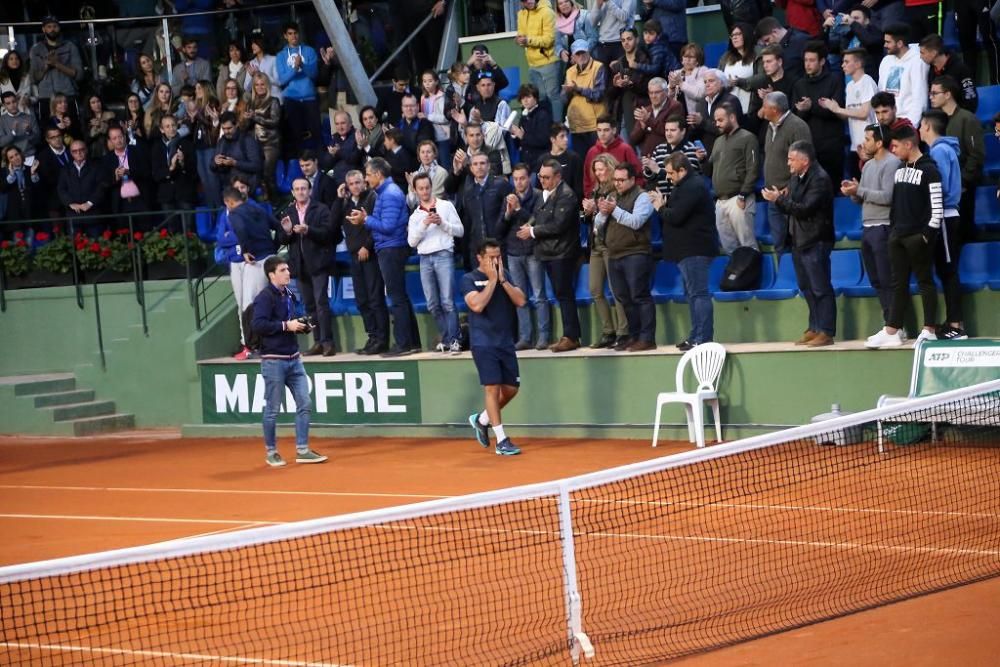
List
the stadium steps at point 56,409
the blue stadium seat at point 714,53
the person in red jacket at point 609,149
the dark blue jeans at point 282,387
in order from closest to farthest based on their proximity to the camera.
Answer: the dark blue jeans at point 282,387
the person in red jacket at point 609,149
the blue stadium seat at point 714,53
the stadium steps at point 56,409

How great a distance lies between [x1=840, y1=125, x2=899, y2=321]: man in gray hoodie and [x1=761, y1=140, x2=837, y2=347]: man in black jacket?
1.02 feet

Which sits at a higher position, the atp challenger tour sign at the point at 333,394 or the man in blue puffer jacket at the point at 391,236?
the man in blue puffer jacket at the point at 391,236

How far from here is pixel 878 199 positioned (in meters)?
14.3

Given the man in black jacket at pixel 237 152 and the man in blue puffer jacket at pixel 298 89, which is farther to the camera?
the man in blue puffer jacket at pixel 298 89

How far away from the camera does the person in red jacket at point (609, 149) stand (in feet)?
54.5

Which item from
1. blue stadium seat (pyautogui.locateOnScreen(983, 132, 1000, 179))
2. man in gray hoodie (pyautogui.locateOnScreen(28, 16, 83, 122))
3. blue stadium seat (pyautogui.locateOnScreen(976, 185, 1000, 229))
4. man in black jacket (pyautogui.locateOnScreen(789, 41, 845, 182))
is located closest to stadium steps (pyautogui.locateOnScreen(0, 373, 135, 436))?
man in gray hoodie (pyautogui.locateOnScreen(28, 16, 83, 122))

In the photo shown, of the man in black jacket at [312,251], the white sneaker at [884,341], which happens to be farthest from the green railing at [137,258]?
the white sneaker at [884,341]

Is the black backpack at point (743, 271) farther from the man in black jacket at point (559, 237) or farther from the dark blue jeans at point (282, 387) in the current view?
the dark blue jeans at point (282, 387)

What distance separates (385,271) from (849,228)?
5.69 m

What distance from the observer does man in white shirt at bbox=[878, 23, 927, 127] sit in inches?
602

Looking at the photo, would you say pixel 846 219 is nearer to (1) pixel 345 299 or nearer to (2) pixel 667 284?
(2) pixel 667 284

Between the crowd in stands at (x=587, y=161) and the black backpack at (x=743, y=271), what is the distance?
0.71 feet

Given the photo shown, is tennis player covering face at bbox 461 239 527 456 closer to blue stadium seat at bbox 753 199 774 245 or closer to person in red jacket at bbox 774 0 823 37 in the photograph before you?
blue stadium seat at bbox 753 199 774 245

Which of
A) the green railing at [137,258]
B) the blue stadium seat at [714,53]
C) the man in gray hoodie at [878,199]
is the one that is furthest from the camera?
the green railing at [137,258]
